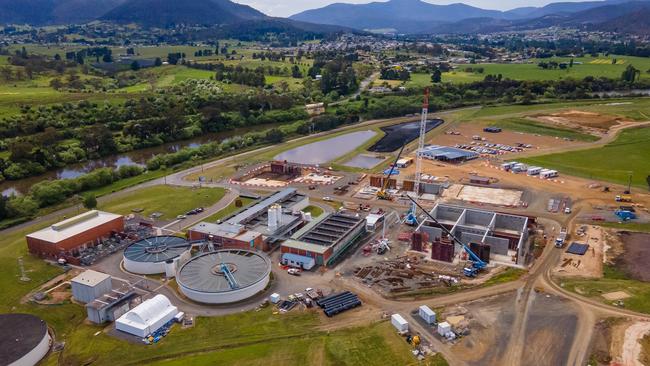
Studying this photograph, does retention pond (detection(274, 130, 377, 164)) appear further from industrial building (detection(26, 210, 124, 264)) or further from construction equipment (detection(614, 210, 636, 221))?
construction equipment (detection(614, 210, 636, 221))

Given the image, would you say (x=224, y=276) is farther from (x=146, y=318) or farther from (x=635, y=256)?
(x=635, y=256)

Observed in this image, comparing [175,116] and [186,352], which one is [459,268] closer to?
[186,352]

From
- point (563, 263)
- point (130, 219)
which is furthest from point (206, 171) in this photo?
point (563, 263)

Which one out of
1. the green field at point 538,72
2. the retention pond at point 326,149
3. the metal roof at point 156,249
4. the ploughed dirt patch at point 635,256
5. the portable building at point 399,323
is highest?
the green field at point 538,72

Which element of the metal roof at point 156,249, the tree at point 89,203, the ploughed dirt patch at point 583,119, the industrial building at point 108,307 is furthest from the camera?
the ploughed dirt patch at point 583,119

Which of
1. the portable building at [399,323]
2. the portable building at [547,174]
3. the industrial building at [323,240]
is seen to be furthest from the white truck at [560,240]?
the portable building at [547,174]

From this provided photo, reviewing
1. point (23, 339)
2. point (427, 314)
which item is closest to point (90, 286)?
point (23, 339)

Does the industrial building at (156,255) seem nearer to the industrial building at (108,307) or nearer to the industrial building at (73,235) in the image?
the industrial building at (108,307)
